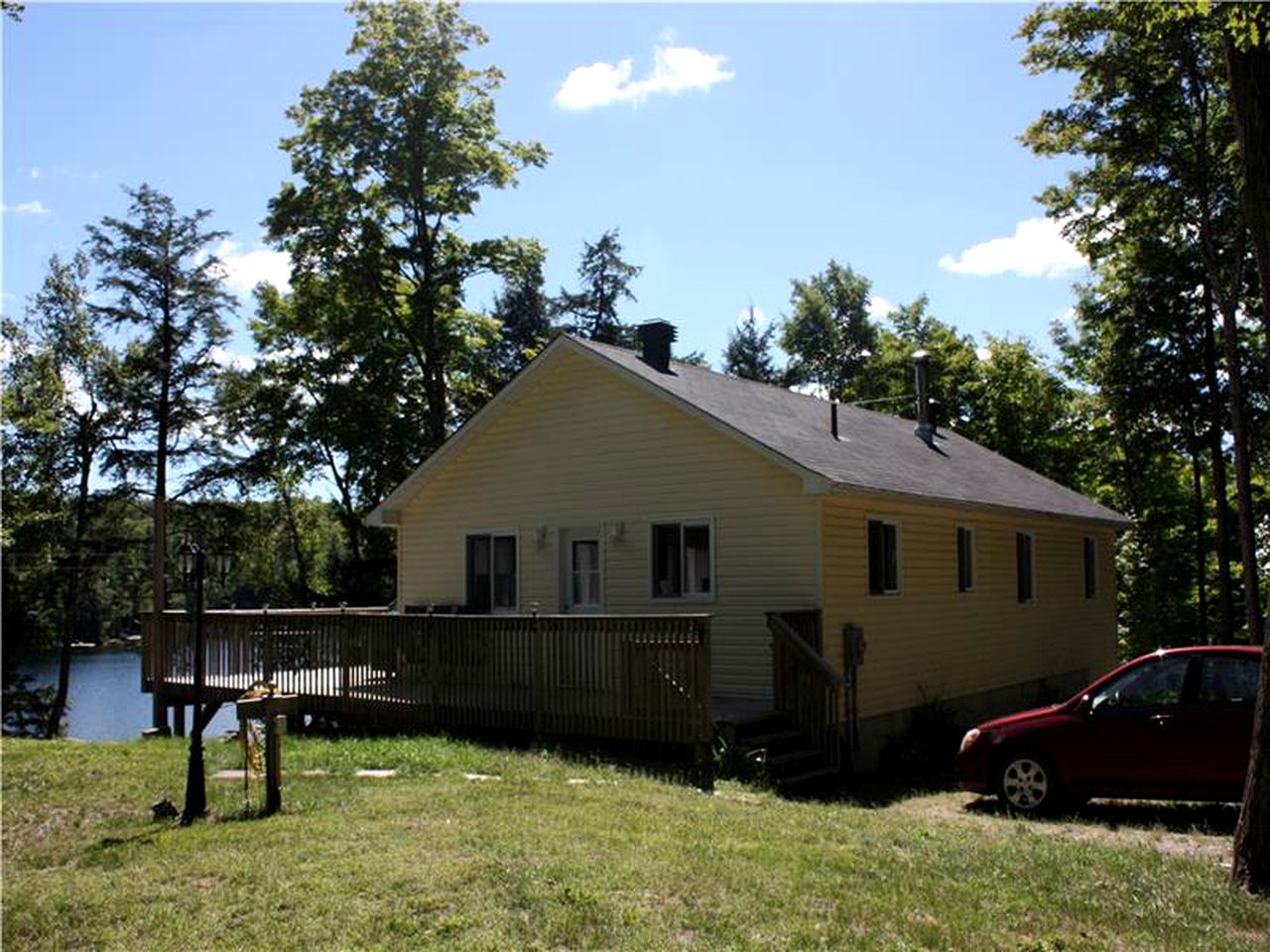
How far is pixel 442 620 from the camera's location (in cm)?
1415

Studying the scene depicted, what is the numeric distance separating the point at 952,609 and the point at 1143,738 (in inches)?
284

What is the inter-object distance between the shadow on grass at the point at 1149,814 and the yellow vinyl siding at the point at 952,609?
12.2ft

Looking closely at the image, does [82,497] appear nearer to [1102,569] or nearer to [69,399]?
[69,399]

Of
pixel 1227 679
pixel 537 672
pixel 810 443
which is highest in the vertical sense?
pixel 810 443

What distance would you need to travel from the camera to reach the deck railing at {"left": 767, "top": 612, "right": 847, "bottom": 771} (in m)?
13.0

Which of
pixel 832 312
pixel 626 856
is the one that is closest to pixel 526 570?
pixel 626 856

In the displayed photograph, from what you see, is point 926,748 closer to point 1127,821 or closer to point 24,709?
point 1127,821

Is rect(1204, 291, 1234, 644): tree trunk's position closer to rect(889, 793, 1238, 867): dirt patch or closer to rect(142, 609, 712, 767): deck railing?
rect(889, 793, 1238, 867): dirt patch

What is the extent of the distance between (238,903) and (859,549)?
10182mm

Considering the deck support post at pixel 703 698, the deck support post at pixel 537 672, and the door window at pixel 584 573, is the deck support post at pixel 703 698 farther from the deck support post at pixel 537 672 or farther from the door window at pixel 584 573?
the door window at pixel 584 573

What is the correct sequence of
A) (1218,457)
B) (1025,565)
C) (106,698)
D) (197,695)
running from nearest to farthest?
(197,695), (1025,565), (1218,457), (106,698)

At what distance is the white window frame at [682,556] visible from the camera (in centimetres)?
1499

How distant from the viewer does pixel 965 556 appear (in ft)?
59.1

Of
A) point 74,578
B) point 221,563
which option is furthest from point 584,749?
point 74,578
